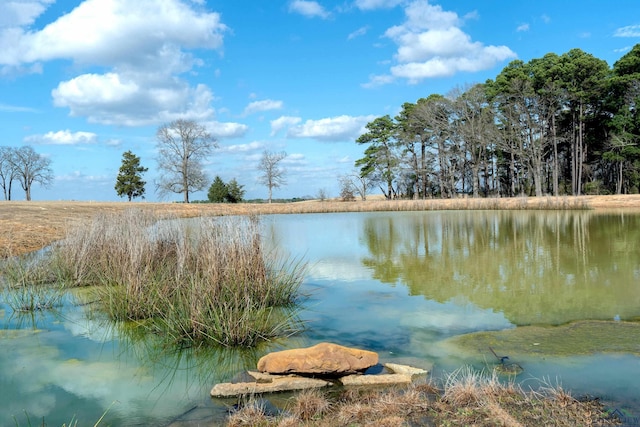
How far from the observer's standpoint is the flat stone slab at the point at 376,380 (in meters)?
4.43

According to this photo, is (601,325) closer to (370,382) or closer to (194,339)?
(370,382)

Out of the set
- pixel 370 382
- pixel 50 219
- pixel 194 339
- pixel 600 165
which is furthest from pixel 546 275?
pixel 600 165

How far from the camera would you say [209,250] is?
709 centimetres

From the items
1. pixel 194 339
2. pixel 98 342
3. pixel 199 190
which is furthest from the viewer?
pixel 199 190

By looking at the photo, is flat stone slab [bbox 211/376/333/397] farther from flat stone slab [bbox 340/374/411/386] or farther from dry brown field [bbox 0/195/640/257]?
dry brown field [bbox 0/195/640/257]

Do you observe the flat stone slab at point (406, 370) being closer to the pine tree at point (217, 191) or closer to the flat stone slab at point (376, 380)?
the flat stone slab at point (376, 380)

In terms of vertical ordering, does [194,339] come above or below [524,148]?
below

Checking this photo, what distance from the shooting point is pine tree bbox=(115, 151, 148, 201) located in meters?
54.2

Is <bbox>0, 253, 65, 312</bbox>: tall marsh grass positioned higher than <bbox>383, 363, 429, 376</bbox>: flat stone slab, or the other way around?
<bbox>0, 253, 65, 312</bbox>: tall marsh grass

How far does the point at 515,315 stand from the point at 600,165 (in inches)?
1767

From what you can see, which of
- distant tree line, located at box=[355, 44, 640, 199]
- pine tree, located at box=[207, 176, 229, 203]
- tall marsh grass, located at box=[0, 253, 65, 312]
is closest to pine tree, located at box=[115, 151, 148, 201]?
pine tree, located at box=[207, 176, 229, 203]

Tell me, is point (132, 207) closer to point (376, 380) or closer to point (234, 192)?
point (376, 380)

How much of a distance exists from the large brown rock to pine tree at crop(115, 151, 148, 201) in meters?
54.0

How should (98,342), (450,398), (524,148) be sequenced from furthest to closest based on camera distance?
1. (524,148)
2. (98,342)
3. (450,398)
